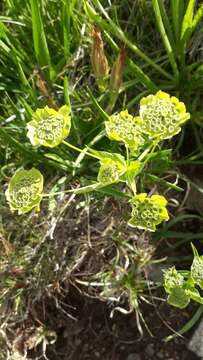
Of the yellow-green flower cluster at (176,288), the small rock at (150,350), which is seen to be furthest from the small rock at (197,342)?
the yellow-green flower cluster at (176,288)

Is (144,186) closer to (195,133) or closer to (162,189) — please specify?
(162,189)

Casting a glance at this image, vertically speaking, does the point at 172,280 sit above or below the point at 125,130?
below

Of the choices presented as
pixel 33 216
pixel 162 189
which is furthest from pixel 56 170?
pixel 162 189

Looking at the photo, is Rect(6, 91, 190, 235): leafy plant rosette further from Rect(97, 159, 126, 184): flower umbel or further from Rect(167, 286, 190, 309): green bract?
Rect(167, 286, 190, 309): green bract

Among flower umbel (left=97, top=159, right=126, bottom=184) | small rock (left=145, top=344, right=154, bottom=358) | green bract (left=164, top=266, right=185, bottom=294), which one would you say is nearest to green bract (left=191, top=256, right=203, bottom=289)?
green bract (left=164, top=266, right=185, bottom=294)

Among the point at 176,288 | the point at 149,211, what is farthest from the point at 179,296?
the point at 149,211

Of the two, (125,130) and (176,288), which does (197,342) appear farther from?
(125,130)

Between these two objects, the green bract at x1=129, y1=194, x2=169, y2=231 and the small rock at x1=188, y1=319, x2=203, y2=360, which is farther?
the small rock at x1=188, y1=319, x2=203, y2=360
